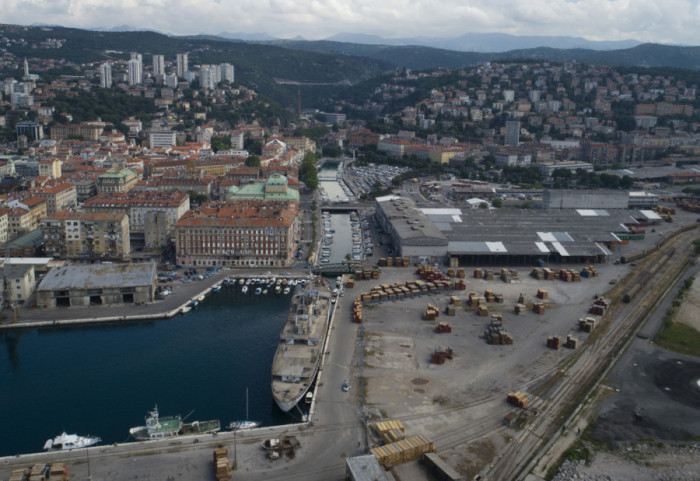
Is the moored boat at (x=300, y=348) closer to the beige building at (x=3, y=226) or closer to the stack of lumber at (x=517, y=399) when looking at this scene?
the stack of lumber at (x=517, y=399)

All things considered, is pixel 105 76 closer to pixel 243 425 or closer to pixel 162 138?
pixel 162 138

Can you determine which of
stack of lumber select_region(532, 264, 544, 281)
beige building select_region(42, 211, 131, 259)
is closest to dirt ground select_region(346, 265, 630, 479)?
stack of lumber select_region(532, 264, 544, 281)

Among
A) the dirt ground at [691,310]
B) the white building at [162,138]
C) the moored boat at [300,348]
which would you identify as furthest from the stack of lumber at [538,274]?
the white building at [162,138]

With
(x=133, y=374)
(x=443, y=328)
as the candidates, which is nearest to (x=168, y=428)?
(x=133, y=374)

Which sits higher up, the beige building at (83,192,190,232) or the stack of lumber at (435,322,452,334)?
the beige building at (83,192,190,232)

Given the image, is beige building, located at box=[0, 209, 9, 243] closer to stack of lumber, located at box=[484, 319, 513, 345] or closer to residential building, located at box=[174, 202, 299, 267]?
residential building, located at box=[174, 202, 299, 267]

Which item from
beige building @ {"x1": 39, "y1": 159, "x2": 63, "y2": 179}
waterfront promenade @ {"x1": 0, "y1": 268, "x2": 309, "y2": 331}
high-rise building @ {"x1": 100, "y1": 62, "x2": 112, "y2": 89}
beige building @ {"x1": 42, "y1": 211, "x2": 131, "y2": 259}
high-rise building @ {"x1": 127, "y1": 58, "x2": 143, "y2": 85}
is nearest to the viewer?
waterfront promenade @ {"x1": 0, "y1": 268, "x2": 309, "y2": 331}
